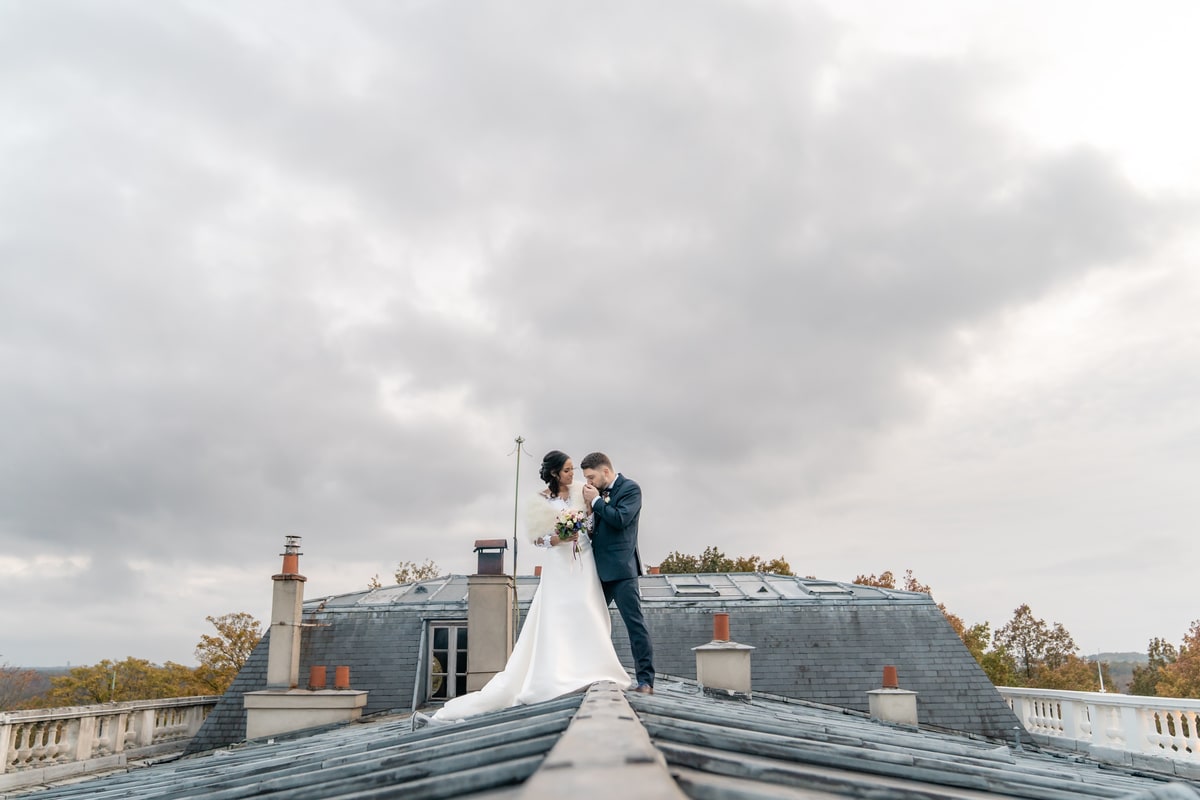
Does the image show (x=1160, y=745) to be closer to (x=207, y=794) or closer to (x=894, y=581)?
(x=207, y=794)

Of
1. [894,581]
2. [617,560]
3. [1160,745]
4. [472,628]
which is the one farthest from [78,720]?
[894,581]

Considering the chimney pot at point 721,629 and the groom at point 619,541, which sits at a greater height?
the groom at point 619,541

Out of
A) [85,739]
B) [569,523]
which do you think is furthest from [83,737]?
[569,523]

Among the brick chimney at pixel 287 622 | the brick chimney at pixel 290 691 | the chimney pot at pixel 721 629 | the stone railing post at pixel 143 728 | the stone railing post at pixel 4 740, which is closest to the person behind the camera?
the chimney pot at pixel 721 629

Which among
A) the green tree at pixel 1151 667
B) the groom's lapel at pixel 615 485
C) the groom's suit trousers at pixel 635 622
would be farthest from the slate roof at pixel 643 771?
the green tree at pixel 1151 667

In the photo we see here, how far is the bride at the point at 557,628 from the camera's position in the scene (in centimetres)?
575

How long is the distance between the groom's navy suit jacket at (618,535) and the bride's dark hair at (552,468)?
16.6 inches

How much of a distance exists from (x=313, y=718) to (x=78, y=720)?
12.3 ft

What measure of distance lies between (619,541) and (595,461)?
0.61 metres

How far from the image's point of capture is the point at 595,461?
625cm

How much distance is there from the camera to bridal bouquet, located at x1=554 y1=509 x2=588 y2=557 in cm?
605

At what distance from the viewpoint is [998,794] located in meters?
2.46

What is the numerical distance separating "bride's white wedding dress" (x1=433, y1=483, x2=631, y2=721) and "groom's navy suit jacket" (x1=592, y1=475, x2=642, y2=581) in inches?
3.9

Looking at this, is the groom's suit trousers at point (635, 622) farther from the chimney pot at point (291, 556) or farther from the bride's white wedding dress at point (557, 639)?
the chimney pot at point (291, 556)
